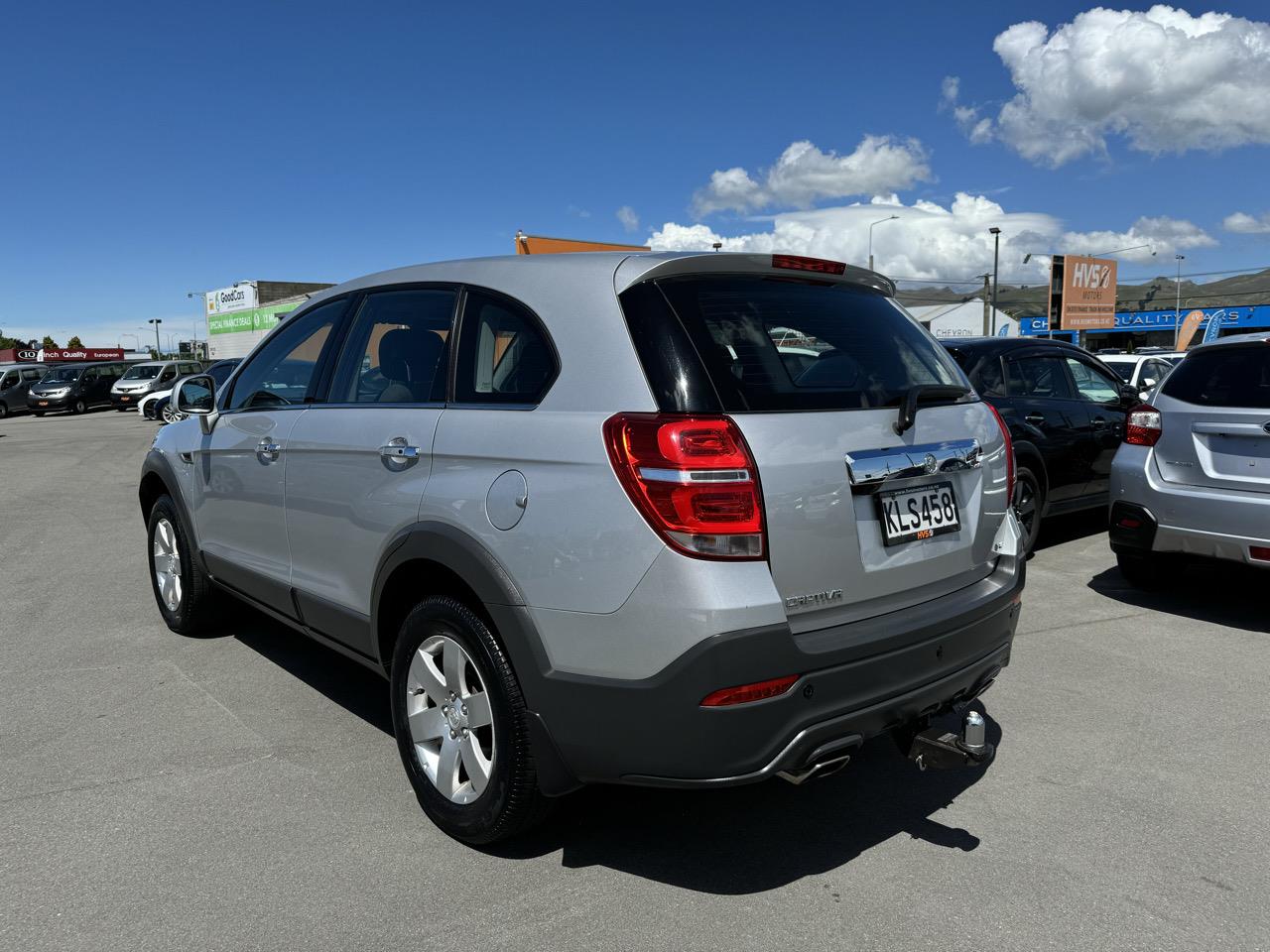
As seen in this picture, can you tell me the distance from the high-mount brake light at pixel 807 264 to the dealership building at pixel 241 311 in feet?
146

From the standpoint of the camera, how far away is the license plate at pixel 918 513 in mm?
2740

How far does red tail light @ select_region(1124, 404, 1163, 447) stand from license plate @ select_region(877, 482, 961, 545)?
3.32m

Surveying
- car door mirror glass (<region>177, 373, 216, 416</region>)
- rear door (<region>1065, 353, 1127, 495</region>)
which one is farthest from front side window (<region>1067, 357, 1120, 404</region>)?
car door mirror glass (<region>177, 373, 216, 416</region>)

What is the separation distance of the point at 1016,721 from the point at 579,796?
191 centimetres

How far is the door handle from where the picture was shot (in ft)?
10.2

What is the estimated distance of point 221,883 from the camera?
9.32 feet

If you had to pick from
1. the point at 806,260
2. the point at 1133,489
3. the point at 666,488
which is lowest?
the point at 1133,489

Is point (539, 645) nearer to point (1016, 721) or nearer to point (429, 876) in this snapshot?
point (429, 876)

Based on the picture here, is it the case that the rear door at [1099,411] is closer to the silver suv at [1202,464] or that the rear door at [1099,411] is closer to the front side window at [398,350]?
the silver suv at [1202,464]

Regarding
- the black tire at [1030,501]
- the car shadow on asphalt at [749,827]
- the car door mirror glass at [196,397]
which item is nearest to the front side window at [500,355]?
the car shadow on asphalt at [749,827]

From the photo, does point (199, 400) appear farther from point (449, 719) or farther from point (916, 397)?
point (916, 397)

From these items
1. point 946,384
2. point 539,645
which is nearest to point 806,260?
point 946,384

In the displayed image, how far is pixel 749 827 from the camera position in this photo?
3160 mm

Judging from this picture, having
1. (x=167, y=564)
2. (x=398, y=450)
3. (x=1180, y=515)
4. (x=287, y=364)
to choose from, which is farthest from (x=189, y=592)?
(x=1180, y=515)
